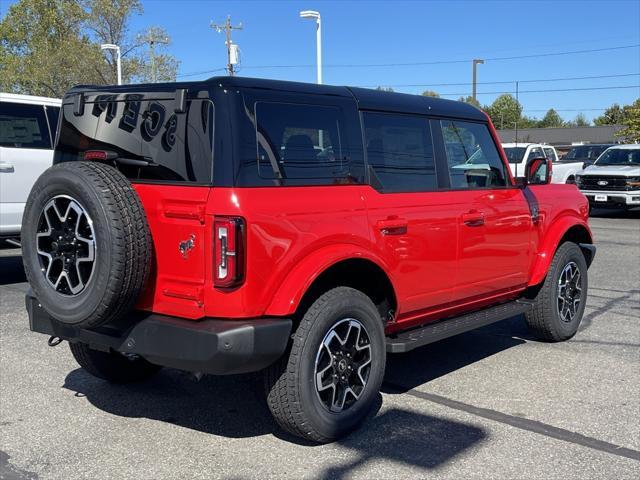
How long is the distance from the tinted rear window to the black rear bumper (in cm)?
75

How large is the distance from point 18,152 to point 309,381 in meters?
6.02

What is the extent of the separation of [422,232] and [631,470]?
181 centimetres

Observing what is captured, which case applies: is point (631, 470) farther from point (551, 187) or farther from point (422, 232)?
point (551, 187)

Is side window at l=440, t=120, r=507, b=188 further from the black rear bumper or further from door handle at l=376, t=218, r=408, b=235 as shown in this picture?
the black rear bumper

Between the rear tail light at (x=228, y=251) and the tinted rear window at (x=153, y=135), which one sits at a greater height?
the tinted rear window at (x=153, y=135)

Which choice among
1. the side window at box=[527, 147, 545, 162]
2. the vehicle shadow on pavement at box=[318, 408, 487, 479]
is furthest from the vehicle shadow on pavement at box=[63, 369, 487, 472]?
the side window at box=[527, 147, 545, 162]

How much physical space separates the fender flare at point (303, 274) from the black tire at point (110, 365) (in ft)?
4.97

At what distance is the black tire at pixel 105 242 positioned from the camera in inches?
137

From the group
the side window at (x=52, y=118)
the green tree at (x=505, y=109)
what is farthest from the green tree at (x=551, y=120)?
the side window at (x=52, y=118)

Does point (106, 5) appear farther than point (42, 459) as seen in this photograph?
Yes

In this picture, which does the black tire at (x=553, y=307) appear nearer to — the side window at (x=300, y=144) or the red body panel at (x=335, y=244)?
the red body panel at (x=335, y=244)

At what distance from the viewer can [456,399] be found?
470cm

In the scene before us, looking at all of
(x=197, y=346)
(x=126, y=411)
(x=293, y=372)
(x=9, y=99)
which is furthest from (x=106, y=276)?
(x=9, y=99)

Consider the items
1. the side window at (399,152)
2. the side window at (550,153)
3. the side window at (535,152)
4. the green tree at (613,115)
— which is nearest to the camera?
the side window at (399,152)
